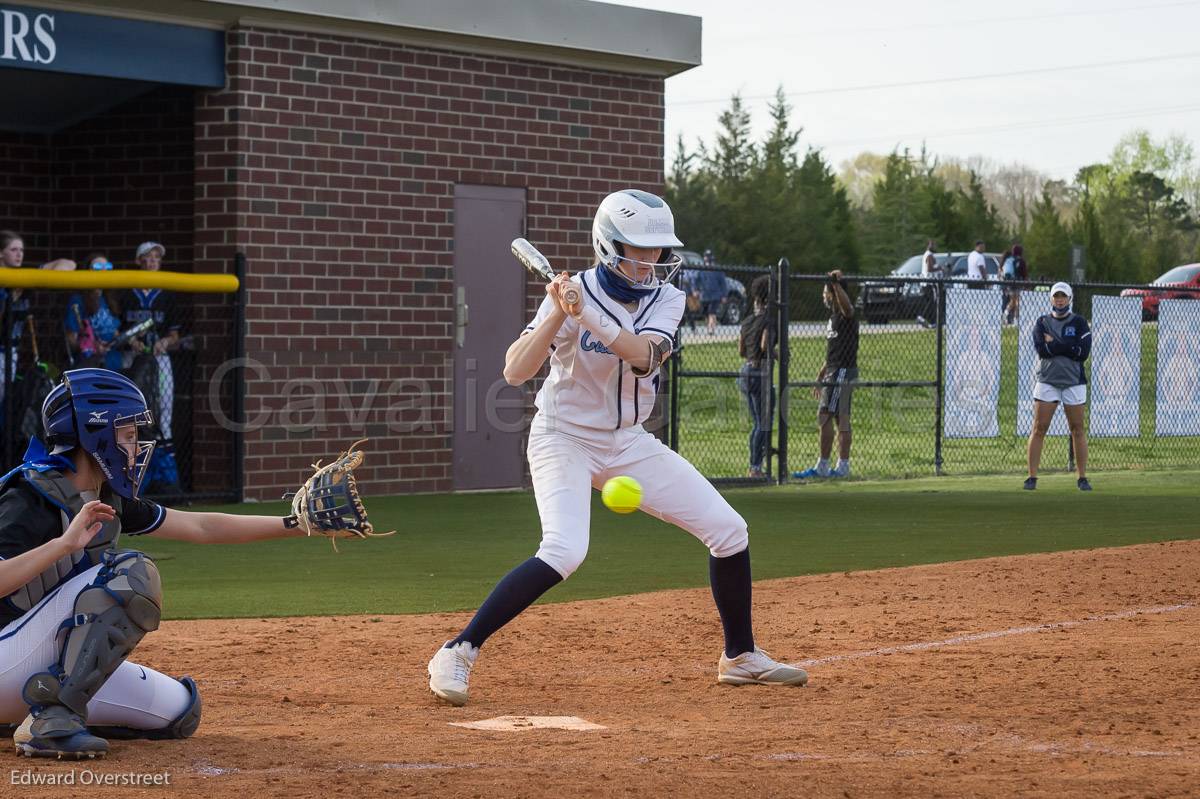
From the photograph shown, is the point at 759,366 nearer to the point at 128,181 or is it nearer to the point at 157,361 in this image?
the point at 157,361

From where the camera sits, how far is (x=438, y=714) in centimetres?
607

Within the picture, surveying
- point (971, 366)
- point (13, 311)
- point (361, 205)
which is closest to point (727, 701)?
point (13, 311)

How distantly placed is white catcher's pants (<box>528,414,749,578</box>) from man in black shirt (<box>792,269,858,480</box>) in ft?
35.7

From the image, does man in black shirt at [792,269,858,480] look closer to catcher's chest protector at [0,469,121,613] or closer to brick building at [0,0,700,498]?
brick building at [0,0,700,498]

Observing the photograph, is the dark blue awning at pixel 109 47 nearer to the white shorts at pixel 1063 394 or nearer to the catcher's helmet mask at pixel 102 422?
the white shorts at pixel 1063 394

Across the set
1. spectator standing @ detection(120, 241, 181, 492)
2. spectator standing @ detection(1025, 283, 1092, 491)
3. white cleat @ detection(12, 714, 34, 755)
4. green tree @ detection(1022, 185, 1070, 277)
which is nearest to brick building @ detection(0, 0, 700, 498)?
spectator standing @ detection(120, 241, 181, 492)

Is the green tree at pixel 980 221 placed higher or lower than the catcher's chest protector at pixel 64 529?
higher

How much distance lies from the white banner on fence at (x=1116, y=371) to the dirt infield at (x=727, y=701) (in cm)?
1097

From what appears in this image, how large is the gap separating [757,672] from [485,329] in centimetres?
1023

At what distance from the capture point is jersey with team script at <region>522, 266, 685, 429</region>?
6387 mm

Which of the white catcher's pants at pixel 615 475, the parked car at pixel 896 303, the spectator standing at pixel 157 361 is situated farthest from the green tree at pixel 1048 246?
the white catcher's pants at pixel 615 475

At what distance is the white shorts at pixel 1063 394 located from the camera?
1625cm

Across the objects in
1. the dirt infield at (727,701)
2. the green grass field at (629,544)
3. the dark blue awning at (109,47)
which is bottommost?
the green grass field at (629,544)

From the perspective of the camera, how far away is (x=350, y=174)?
50.8 feet
